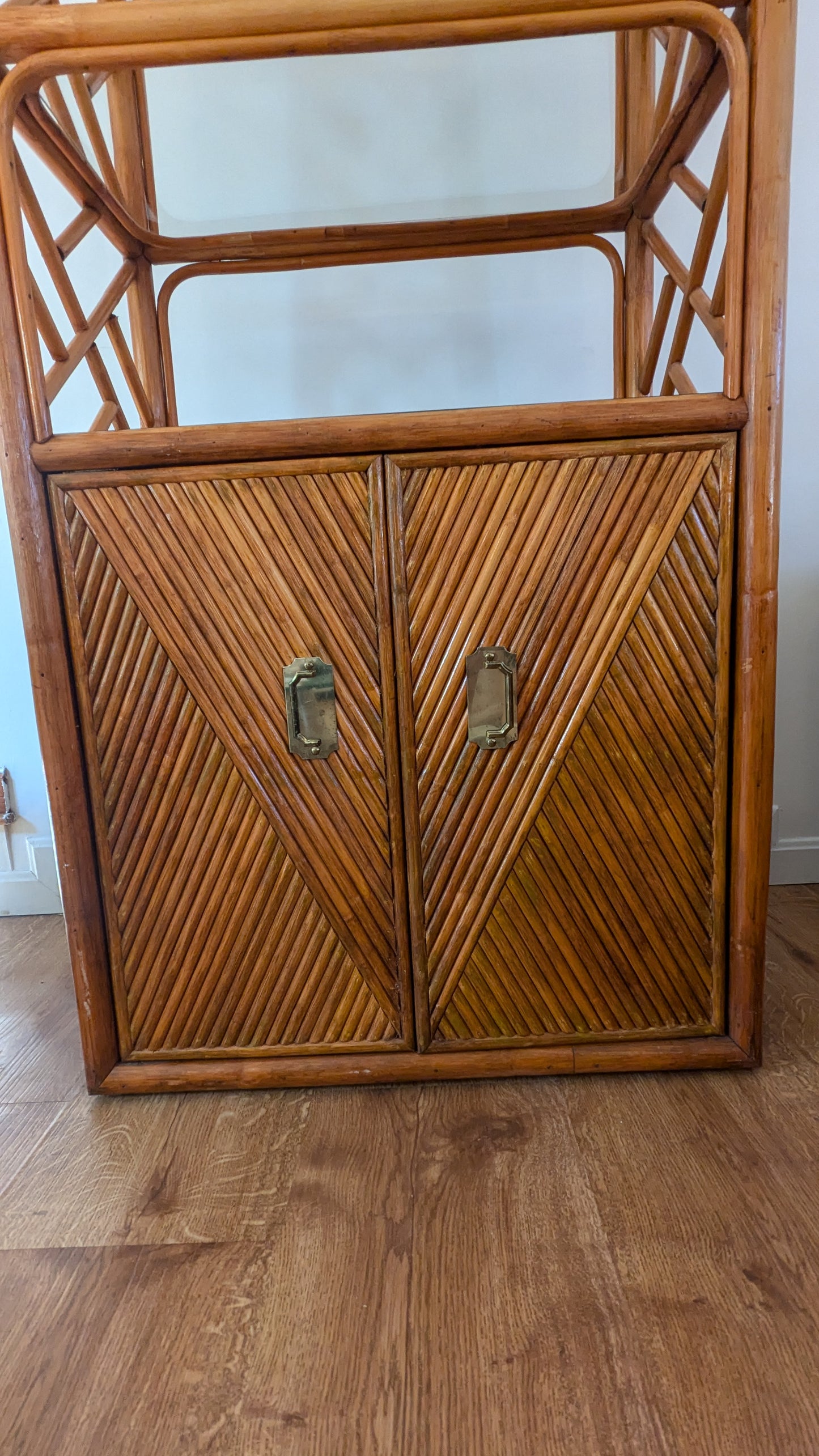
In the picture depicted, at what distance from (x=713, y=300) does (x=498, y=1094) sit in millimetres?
1427

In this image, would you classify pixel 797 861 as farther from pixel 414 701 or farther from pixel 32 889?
pixel 32 889

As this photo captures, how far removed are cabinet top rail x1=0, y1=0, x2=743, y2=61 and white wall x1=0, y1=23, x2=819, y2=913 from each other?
74cm

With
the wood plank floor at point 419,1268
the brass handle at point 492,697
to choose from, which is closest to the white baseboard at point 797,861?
the wood plank floor at point 419,1268

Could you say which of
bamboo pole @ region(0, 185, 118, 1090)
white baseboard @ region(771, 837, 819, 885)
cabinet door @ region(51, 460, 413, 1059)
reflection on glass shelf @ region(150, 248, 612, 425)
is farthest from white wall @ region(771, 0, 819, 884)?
bamboo pole @ region(0, 185, 118, 1090)

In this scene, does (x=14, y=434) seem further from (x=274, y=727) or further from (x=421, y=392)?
(x=421, y=392)

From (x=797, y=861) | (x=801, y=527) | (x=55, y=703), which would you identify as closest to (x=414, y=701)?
(x=55, y=703)

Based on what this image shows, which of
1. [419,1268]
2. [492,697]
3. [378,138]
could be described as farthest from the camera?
[378,138]

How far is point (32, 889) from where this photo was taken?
2373 mm

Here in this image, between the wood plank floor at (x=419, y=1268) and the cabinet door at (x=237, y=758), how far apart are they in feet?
0.60

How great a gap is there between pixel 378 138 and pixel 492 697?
142cm

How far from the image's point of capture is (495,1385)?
93 centimetres

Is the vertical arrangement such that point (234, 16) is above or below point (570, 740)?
above

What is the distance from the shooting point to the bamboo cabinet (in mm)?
1364

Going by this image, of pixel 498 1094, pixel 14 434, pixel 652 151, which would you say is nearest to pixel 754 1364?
pixel 498 1094
